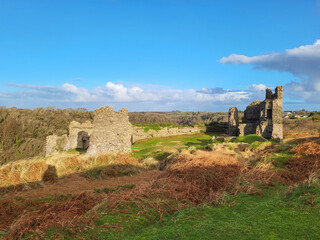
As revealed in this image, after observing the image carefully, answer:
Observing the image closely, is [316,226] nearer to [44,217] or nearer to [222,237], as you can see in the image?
[222,237]

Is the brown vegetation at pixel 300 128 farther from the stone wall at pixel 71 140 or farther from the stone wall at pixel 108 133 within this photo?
the stone wall at pixel 71 140

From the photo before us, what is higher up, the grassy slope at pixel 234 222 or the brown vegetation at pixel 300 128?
the brown vegetation at pixel 300 128

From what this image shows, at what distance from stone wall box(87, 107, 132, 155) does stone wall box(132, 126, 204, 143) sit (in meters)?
19.0

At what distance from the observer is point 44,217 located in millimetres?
5098

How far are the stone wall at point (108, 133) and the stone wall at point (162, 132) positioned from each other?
18997 millimetres

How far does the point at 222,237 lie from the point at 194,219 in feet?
3.30

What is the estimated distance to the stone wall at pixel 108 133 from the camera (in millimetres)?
18297

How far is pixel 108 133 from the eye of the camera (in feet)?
60.2

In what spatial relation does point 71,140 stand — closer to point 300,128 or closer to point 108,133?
point 108,133

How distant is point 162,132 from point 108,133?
2190 centimetres

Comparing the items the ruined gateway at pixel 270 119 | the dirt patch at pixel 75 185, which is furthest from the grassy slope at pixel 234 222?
the ruined gateway at pixel 270 119

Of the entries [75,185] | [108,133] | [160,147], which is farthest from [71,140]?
[75,185]

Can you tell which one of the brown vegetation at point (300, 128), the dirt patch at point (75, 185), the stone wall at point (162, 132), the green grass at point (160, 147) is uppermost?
the brown vegetation at point (300, 128)

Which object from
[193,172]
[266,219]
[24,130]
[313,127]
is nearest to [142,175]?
[193,172]
